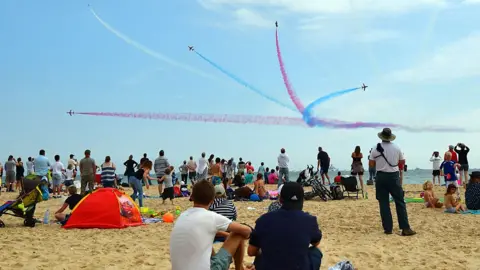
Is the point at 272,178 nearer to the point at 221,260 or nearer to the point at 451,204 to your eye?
the point at 451,204

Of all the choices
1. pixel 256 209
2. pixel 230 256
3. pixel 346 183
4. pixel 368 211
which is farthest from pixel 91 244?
pixel 346 183

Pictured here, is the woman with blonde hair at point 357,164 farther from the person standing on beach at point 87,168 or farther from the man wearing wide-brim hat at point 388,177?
the person standing on beach at point 87,168

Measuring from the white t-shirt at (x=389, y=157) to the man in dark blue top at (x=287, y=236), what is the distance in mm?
4850

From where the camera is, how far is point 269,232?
3656 mm

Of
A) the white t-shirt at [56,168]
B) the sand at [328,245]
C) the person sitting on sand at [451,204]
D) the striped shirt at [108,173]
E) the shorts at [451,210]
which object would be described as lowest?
the sand at [328,245]

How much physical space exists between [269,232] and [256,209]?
8712mm

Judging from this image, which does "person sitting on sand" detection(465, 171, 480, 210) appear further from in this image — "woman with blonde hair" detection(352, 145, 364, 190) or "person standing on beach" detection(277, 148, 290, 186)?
"person standing on beach" detection(277, 148, 290, 186)

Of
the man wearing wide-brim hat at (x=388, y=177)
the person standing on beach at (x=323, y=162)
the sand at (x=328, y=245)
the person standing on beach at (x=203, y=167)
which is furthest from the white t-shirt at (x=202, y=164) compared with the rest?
the man wearing wide-brim hat at (x=388, y=177)

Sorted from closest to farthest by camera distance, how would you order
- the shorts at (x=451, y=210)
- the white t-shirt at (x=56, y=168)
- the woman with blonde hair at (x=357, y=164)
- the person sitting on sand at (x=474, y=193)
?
the shorts at (x=451, y=210)
the person sitting on sand at (x=474, y=193)
the woman with blonde hair at (x=357, y=164)
the white t-shirt at (x=56, y=168)

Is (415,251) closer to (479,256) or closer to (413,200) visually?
(479,256)

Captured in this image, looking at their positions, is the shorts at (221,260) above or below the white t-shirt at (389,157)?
below

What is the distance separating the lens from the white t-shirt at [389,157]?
8195mm

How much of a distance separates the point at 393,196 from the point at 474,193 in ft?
12.9

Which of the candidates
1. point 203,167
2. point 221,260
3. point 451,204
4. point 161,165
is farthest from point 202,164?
point 221,260
